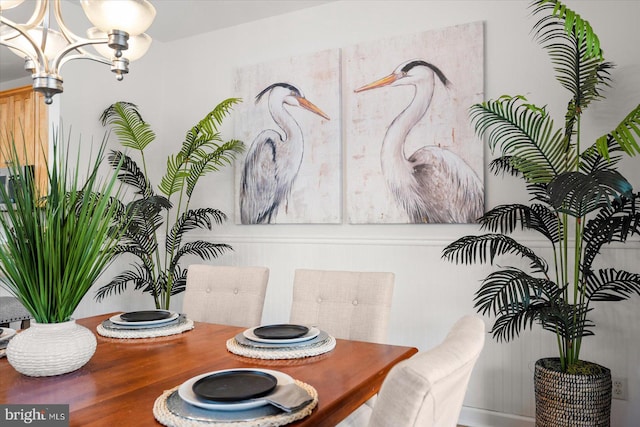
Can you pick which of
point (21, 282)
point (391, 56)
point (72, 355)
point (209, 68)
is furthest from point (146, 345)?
point (209, 68)

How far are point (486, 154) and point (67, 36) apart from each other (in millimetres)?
Answer: 2168

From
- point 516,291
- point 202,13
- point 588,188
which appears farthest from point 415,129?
point 202,13

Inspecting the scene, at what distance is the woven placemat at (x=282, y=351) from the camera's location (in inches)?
56.4

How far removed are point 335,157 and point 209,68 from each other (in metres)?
1.39

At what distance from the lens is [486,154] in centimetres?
285

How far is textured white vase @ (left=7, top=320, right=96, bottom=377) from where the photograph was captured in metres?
1.25

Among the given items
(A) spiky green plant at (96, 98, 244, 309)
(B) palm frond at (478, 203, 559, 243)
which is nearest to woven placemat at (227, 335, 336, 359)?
(B) palm frond at (478, 203, 559, 243)

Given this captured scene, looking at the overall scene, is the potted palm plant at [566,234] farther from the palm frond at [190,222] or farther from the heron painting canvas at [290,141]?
the palm frond at [190,222]

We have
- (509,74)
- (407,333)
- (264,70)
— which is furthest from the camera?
(264,70)

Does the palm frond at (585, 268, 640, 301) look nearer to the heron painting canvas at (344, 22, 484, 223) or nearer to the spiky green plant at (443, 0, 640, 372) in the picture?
the spiky green plant at (443, 0, 640, 372)

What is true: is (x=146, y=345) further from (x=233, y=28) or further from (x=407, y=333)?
(x=233, y=28)

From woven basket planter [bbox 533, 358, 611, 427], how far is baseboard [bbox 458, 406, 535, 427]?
54 centimetres

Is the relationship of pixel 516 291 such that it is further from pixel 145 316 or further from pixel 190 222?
pixel 190 222

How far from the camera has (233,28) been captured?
12.5 feet
